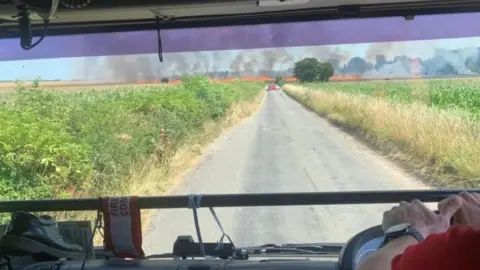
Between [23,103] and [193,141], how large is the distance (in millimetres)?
2959

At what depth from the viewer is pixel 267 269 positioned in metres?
1.95

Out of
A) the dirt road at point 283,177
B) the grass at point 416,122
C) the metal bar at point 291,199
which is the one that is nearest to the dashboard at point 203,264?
the metal bar at point 291,199

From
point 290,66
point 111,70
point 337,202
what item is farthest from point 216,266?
point 290,66

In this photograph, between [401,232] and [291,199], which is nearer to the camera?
[401,232]

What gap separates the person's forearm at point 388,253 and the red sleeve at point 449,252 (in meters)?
0.15

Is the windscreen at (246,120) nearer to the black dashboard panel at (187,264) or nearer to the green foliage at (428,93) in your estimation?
the green foliage at (428,93)

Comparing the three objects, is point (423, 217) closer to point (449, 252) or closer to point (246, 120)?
point (449, 252)

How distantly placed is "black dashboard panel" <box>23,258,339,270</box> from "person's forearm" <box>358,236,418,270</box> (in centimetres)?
69

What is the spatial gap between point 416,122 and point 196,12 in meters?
8.29

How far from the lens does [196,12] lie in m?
2.54

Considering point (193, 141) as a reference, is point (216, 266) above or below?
above

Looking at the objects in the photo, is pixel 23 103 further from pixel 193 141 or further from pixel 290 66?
pixel 290 66

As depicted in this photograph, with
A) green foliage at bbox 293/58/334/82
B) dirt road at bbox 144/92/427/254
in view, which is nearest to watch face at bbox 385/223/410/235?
dirt road at bbox 144/92/427/254

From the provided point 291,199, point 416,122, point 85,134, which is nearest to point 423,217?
point 291,199
